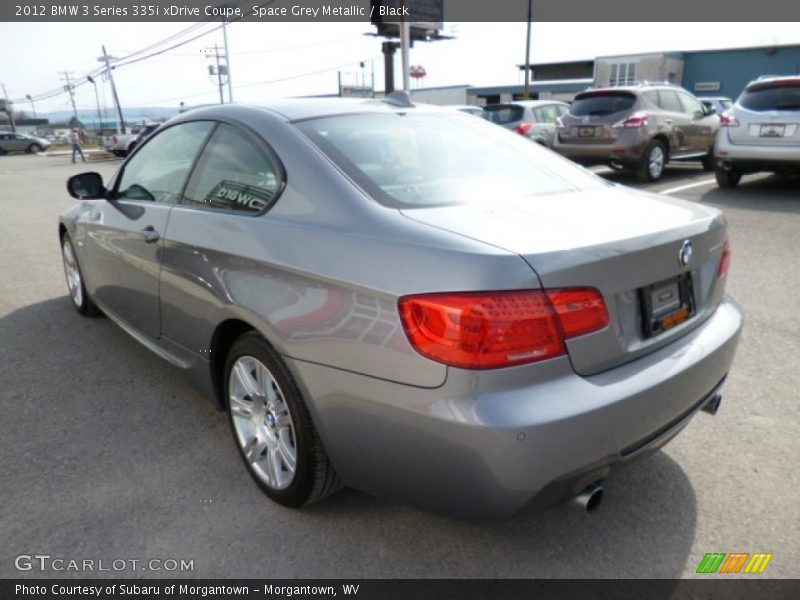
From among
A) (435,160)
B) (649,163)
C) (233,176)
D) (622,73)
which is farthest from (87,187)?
(622,73)

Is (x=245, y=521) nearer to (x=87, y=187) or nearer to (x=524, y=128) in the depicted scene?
(x=87, y=187)

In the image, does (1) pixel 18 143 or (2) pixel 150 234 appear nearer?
(2) pixel 150 234

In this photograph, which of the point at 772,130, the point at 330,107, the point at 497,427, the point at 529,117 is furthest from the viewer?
the point at 529,117

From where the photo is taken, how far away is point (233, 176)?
2633 mm

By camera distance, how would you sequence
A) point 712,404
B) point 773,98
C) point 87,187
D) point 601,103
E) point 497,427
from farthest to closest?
point 601,103 → point 773,98 → point 87,187 → point 712,404 → point 497,427

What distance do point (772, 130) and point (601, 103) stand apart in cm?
290

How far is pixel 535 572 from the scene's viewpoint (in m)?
2.08

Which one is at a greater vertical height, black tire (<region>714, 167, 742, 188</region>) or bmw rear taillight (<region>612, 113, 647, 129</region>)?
bmw rear taillight (<region>612, 113, 647, 129</region>)

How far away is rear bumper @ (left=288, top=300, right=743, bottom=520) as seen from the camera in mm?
1684

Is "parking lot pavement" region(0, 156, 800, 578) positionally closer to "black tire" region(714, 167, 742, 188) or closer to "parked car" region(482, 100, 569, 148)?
"black tire" region(714, 167, 742, 188)

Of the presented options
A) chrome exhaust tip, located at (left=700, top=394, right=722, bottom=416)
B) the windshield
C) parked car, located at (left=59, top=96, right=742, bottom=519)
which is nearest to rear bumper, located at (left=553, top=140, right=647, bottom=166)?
the windshield

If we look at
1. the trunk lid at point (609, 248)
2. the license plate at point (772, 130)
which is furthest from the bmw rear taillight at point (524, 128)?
the trunk lid at point (609, 248)

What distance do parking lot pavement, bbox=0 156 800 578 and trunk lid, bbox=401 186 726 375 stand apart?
0.73 m

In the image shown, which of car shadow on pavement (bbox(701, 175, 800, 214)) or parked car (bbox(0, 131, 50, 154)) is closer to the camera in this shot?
car shadow on pavement (bbox(701, 175, 800, 214))
